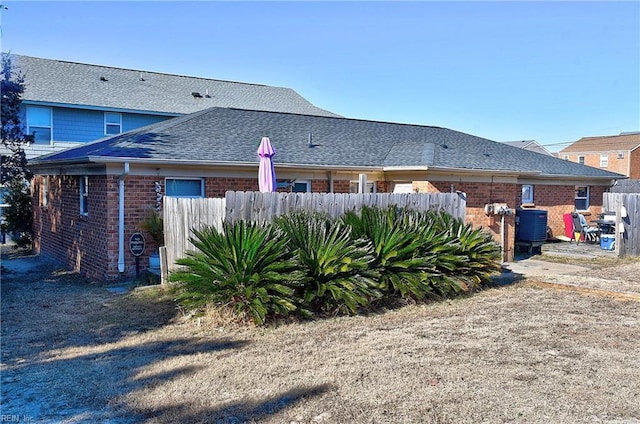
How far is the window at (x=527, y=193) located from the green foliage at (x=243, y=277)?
14082 millimetres

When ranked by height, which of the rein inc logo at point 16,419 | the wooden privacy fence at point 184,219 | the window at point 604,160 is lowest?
the rein inc logo at point 16,419

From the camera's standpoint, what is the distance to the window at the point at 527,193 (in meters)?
19.7

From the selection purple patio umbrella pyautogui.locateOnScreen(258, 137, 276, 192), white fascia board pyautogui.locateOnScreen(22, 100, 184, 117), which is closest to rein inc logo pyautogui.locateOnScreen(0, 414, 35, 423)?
purple patio umbrella pyautogui.locateOnScreen(258, 137, 276, 192)

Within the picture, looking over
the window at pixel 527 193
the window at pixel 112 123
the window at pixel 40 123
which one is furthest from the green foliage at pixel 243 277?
the window at pixel 112 123

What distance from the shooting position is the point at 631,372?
231 inches

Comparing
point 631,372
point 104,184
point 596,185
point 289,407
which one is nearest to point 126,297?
point 104,184

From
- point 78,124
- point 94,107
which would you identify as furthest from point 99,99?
point 78,124

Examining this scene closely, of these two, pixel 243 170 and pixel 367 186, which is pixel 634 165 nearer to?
pixel 367 186

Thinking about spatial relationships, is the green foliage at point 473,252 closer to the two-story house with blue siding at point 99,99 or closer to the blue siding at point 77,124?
the two-story house with blue siding at point 99,99

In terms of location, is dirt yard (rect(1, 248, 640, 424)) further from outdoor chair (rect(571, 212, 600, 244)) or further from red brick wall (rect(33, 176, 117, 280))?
outdoor chair (rect(571, 212, 600, 244))

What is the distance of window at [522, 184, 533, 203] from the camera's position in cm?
1970

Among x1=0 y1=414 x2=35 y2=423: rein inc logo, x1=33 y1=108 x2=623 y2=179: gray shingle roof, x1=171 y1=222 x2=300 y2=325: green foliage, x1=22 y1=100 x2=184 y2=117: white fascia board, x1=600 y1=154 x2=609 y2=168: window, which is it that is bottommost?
x1=0 y1=414 x2=35 y2=423: rein inc logo

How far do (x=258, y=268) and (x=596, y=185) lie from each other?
1893cm

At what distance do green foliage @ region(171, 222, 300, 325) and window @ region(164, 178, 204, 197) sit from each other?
479 centimetres
